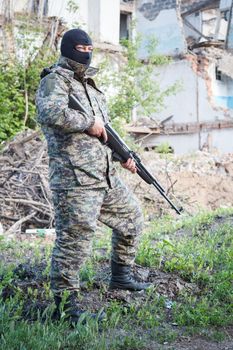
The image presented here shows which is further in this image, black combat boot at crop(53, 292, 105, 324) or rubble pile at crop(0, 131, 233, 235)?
rubble pile at crop(0, 131, 233, 235)

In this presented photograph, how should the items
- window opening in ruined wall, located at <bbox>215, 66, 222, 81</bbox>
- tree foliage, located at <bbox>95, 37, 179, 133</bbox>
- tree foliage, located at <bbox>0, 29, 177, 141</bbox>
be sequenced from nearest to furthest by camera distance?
tree foliage, located at <bbox>0, 29, 177, 141</bbox> < tree foliage, located at <bbox>95, 37, 179, 133</bbox> < window opening in ruined wall, located at <bbox>215, 66, 222, 81</bbox>

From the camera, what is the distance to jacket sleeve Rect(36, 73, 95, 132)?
4.20m

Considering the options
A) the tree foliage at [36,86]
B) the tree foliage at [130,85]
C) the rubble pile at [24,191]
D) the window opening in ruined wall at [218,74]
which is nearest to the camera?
the rubble pile at [24,191]

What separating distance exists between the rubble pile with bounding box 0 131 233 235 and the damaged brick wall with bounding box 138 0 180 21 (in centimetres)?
1306

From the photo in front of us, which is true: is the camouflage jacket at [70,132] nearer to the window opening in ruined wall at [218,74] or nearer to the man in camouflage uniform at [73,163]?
the man in camouflage uniform at [73,163]

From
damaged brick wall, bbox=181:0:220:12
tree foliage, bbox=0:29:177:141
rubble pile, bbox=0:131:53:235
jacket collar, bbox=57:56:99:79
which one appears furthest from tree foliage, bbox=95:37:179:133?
damaged brick wall, bbox=181:0:220:12

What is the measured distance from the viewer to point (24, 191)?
10016 mm

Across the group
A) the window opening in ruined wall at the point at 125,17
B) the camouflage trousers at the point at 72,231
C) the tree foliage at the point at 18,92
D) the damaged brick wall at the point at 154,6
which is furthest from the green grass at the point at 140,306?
the damaged brick wall at the point at 154,6

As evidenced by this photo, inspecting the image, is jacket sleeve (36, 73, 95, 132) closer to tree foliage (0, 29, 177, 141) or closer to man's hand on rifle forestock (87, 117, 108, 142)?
man's hand on rifle forestock (87, 117, 108, 142)

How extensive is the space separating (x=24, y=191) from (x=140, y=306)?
17.6 feet

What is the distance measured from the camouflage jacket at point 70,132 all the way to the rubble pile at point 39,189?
4.80 metres

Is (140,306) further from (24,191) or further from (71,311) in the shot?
(24,191)

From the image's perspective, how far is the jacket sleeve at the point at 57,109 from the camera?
420 cm

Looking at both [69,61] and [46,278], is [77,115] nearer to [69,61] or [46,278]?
[69,61]
